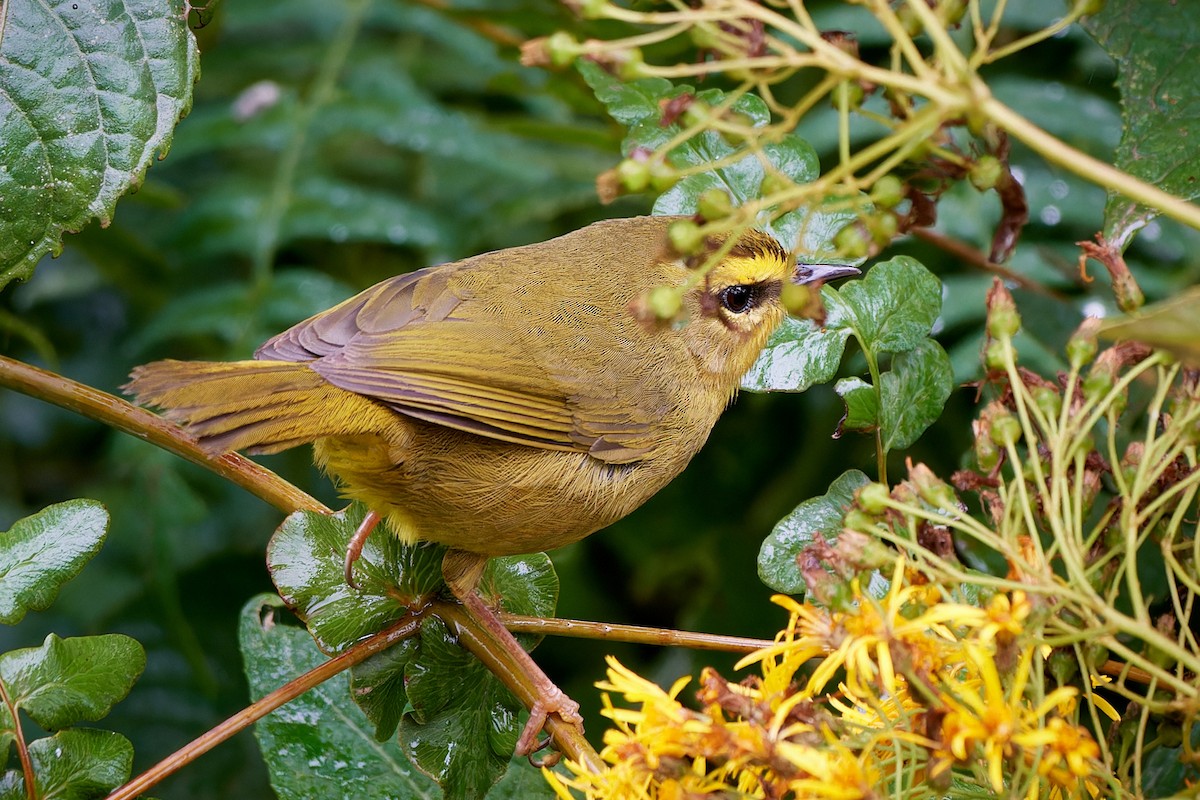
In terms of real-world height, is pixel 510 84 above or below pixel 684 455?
above

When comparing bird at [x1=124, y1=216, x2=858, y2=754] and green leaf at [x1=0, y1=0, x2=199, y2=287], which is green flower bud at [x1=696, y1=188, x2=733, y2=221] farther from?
green leaf at [x1=0, y1=0, x2=199, y2=287]

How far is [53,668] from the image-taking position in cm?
181

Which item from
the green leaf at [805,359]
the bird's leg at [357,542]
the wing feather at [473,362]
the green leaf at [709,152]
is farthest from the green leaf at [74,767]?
the green leaf at [709,152]

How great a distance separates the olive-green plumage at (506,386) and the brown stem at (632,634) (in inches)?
16.1

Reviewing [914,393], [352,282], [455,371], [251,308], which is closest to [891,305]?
[914,393]

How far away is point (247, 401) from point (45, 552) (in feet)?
1.48

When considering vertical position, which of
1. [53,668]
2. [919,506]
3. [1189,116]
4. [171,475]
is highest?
[1189,116]

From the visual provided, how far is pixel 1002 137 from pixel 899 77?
437 mm

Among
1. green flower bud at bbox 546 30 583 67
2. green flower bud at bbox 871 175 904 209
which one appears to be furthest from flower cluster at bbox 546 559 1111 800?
green flower bud at bbox 546 30 583 67

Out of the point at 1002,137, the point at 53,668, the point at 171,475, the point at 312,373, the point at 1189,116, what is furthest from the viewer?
the point at 171,475

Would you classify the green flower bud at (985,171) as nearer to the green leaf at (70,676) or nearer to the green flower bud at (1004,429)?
the green flower bud at (1004,429)

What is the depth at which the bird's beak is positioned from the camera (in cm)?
260

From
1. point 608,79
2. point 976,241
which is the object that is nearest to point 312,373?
point 608,79

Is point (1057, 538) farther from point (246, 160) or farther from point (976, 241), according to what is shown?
point (246, 160)
